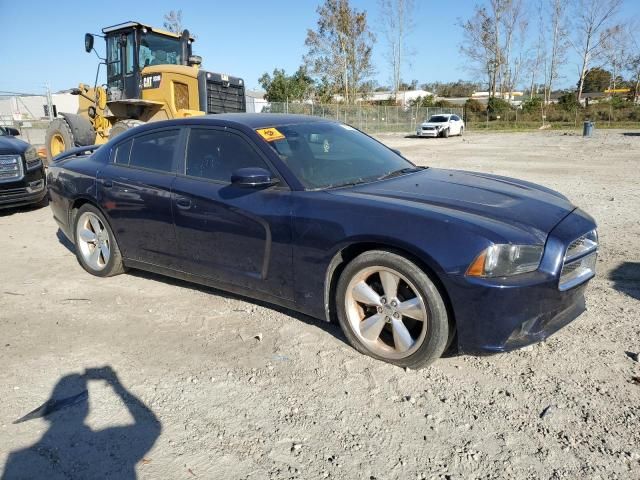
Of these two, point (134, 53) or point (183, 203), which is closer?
point (183, 203)

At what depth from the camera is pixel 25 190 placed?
816 cm

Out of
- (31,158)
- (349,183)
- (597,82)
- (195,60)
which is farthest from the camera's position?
(597,82)

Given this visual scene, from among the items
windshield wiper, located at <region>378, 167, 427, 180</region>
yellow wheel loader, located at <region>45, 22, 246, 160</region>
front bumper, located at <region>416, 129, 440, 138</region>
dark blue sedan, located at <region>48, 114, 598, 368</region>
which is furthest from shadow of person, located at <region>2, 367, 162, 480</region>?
front bumper, located at <region>416, 129, 440, 138</region>

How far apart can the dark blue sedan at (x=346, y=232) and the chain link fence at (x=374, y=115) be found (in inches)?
1171

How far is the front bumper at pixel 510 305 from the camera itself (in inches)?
112

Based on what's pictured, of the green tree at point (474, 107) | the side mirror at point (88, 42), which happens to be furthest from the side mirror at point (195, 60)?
the green tree at point (474, 107)

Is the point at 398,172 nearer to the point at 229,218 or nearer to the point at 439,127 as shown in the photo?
the point at 229,218

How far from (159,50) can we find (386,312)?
11453 mm

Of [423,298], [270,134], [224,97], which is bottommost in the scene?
[423,298]

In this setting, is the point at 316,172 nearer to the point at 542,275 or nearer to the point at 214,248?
the point at 214,248

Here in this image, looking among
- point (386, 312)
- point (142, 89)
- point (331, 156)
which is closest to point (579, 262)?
point (386, 312)

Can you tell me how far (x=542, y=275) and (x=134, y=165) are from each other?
3524 millimetres

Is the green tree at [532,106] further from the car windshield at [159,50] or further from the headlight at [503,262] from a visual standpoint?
the headlight at [503,262]

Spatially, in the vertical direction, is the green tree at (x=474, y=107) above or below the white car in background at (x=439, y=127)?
above
